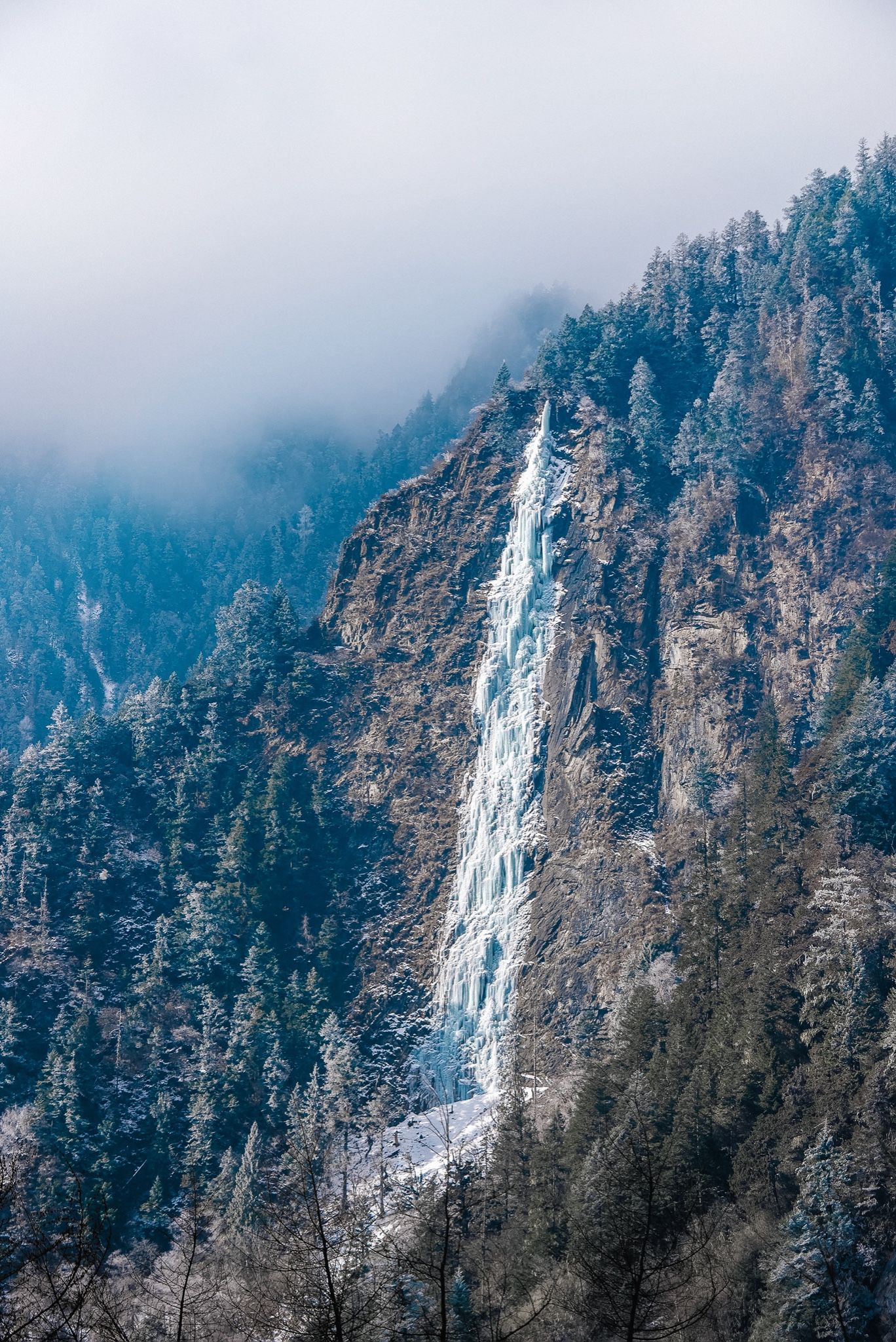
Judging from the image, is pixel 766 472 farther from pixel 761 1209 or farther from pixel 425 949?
pixel 761 1209

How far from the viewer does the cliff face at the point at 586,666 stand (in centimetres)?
8056

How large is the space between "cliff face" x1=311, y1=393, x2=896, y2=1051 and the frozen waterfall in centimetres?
111

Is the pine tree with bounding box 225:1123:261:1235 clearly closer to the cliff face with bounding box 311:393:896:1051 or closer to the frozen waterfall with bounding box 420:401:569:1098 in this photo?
the frozen waterfall with bounding box 420:401:569:1098

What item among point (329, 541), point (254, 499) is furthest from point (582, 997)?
point (254, 499)

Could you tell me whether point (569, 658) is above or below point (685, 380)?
below

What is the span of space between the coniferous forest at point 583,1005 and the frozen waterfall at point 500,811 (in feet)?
10.1

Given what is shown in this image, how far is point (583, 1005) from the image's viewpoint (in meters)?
75.7

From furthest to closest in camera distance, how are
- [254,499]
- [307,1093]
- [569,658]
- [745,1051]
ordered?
[254,499] → [569,658] → [307,1093] → [745,1051]

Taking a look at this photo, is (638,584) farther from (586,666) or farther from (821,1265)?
(821,1265)

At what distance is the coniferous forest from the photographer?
40.0m

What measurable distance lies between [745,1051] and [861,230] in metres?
77.2

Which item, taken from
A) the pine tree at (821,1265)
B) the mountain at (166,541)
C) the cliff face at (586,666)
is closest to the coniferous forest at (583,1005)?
the pine tree at (821,1265)

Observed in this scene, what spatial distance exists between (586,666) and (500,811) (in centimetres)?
1183

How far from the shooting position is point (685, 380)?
107 metres
